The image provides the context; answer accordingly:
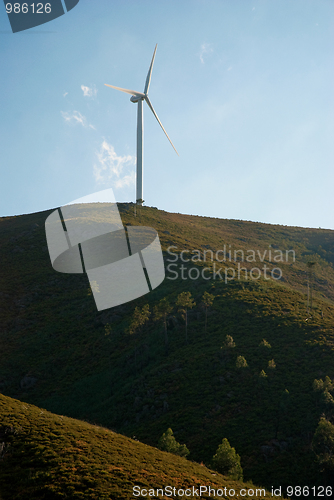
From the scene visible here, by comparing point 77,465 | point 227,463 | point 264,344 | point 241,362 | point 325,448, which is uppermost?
point 77,465

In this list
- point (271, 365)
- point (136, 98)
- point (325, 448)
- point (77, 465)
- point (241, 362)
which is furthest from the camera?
point (136, 98)

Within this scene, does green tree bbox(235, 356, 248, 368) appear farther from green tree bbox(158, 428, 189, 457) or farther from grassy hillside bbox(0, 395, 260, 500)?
grassy hillside bbox(0, 395, 260, 500)

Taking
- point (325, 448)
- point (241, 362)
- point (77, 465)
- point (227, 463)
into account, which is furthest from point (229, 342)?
point (77, 465)

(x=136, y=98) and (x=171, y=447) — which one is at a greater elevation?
(x=136, y=98)

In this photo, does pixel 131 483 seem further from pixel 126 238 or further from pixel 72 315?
pixel 126 238

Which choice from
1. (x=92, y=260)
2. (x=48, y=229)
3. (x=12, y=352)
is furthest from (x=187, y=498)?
(x=48, y=229)

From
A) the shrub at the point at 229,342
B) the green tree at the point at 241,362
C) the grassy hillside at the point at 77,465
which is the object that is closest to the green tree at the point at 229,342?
the shrub at the point at 229,342

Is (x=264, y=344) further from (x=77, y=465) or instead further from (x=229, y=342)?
(x=77, y=465)
